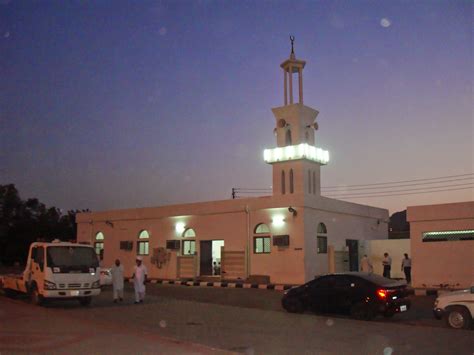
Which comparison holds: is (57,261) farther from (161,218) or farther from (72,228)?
(72,228)

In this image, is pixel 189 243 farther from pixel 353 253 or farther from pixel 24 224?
pixel 24 224

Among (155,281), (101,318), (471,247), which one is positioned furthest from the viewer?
(155,281)

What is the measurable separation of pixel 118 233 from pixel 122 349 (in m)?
27.0

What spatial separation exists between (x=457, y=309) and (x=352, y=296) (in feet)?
10.4

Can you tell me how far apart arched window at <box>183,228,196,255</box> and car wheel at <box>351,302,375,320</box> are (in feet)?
57.7

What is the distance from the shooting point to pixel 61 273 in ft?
60.8

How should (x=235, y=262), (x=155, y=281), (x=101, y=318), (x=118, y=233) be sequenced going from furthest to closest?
(x=118, y=233) → (x=155, y=281) → (x=235, y=262) → (x=101, y=318)

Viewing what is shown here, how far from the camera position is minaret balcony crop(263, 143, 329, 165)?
32.4m

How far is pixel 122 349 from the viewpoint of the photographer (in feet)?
35.2

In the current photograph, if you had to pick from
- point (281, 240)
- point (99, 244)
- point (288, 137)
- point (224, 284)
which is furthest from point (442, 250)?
point (99, 244)

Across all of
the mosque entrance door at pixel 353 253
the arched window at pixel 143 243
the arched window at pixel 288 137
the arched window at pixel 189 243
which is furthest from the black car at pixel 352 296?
the arched window at pixel 143 243

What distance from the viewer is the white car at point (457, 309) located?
1350cm

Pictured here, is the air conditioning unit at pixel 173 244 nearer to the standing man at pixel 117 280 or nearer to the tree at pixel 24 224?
the standing man at pixel 117 280

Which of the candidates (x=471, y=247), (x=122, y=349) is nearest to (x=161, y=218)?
(x=471, y=247)
